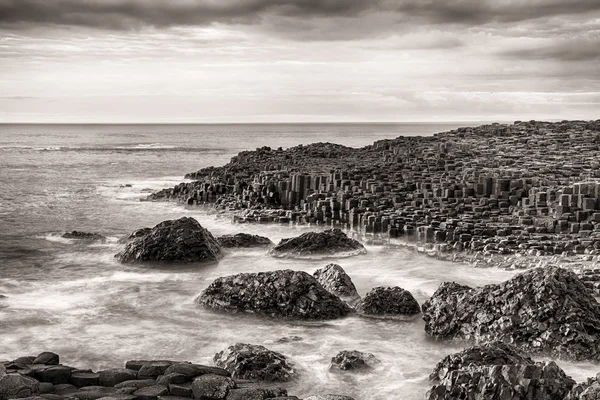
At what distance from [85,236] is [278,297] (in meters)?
10.5

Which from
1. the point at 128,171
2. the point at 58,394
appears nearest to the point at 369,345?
the point at 58,394

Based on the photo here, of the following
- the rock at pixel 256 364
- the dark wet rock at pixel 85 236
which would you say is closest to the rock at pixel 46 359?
the rock at pixel 256 364

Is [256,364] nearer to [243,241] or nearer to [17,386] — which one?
[17,386]

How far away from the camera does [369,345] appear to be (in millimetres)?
10922

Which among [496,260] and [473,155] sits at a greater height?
[473,155]

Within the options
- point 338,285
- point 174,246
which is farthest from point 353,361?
point 174,246

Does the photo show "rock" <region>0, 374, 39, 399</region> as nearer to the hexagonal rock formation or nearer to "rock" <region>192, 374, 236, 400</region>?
"rock" <region>192, 374, 236, 400</region>

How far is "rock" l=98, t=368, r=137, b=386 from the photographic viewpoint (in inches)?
342

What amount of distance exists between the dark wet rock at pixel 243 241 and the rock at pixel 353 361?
878cm

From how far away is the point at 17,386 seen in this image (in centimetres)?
808

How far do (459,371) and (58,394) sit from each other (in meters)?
4.68

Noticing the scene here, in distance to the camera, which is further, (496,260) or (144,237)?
(144,237)

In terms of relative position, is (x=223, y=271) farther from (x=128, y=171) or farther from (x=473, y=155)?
(x=128, y=171)

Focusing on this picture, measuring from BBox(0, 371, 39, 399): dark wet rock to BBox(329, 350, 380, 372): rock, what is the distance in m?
3.88
